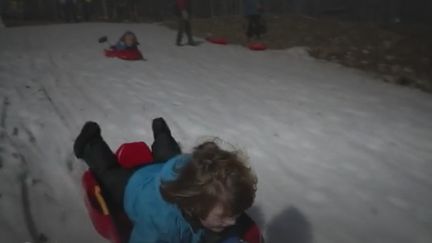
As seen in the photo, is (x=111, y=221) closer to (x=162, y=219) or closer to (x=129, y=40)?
(x=162, y=219)

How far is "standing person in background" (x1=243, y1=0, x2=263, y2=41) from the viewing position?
39.2ft

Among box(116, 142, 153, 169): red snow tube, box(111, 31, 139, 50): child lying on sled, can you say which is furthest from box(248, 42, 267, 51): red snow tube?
box(116, 142, 153, 169): red snow tube

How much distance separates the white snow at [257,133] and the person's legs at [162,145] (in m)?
0.61

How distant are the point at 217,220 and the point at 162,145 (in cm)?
124

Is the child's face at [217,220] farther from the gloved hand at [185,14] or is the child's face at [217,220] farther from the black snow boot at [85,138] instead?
the gloved hand at [185,14]

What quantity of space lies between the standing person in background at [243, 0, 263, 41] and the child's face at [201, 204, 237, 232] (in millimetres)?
10831

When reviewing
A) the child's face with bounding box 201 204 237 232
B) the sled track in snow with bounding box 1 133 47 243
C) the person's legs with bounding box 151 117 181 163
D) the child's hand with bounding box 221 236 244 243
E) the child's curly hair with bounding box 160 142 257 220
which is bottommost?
the sled track in snow with bounding box 1 133 47 243

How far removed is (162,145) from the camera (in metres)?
Result: 2.93

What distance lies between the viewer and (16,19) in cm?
2148

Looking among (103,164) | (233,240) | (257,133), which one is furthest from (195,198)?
(257,133)

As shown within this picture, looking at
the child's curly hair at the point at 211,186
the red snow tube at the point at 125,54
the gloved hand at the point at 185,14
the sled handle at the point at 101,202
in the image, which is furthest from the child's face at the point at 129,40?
the child's curly hair at the point at 211,186

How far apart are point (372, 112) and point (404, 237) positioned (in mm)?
3104

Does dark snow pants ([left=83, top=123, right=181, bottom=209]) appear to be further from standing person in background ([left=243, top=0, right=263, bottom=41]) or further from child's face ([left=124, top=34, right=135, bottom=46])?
standing person in background ([left=243, top=0, right=263, bottom=41])

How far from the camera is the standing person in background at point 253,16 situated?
11.9 metres
